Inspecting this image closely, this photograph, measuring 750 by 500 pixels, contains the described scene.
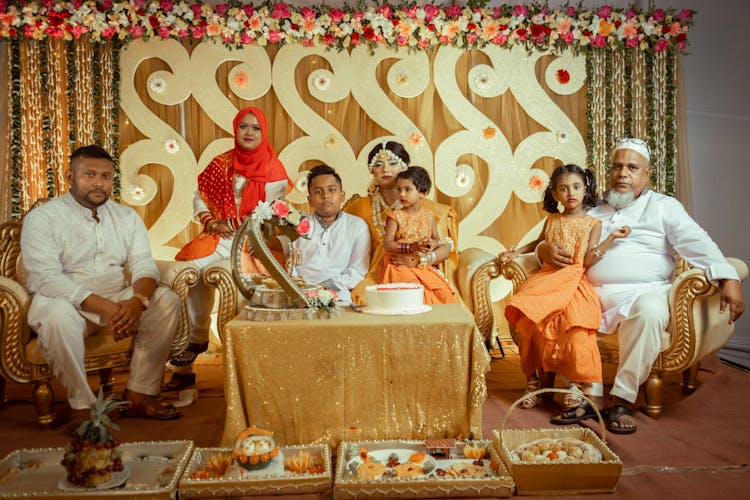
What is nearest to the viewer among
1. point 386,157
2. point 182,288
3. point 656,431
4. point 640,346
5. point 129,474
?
point 129,474

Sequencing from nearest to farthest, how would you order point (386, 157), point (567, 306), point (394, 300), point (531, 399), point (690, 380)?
point (394, 300) → point (567, 306) → point (531, 399) → point (690, 380) → point (386, 157)

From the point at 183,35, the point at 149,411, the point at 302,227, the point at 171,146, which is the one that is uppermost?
the point at 183,35

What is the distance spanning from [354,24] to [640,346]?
373 centimetres

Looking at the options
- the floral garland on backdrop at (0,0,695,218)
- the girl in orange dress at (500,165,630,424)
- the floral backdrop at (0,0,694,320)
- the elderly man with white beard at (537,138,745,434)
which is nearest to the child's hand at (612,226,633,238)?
the girl in orange dress at (500,165,630,424)

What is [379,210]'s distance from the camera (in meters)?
4.91

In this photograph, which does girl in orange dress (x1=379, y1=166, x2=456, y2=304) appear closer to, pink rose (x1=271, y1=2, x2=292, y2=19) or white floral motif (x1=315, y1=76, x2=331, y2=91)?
white floral motif (x1=315, y1=76, x2=331, y2=91)

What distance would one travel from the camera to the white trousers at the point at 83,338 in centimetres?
348

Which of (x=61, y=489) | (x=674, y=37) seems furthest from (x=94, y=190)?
(x=674, y=37)

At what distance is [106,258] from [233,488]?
6.72ft

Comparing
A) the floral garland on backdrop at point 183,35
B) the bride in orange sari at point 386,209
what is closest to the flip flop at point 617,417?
the bride in orange sari at point 386,209

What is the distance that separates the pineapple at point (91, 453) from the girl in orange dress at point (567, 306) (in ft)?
7.66

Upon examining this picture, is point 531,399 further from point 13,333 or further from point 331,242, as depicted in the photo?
point 13,333

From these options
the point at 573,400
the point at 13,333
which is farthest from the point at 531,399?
the point at 13,333

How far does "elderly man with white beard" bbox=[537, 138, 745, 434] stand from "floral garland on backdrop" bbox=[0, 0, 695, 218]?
214 centimetres
